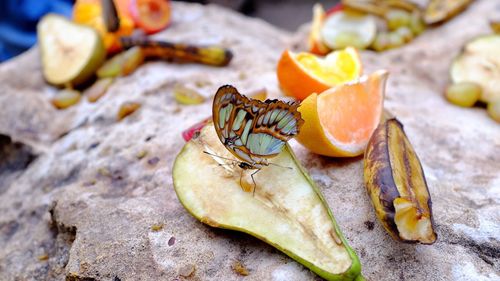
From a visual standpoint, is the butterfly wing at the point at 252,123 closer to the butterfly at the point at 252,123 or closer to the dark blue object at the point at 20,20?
the butterfly at the point at 252,123

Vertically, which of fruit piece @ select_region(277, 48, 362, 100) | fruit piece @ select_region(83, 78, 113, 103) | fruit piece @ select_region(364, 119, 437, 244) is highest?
fruit piece @ select_region(364, 119, 437, 244)

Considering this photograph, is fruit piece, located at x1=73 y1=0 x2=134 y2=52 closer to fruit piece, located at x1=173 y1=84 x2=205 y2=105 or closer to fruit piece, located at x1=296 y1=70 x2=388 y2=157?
fruit piece, located at x1=173 y1=84 x2=205 y2=105

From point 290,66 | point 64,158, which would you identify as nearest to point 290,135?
point 290,66

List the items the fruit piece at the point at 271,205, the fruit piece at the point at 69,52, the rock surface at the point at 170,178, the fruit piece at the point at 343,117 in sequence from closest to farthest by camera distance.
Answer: the fruit piece at the point at 271,205
the rock surface at the point at 170,178
the fruit piece at the point at 343,117
the fruit piece at the point at 69,52

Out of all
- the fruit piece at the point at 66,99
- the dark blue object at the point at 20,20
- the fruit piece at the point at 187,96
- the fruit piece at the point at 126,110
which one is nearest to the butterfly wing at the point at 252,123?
the fruit piece at the point at 187,96

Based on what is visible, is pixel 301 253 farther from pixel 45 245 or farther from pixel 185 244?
pixel 45 245

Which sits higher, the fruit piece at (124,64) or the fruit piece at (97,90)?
the fruit piece at (124,64)

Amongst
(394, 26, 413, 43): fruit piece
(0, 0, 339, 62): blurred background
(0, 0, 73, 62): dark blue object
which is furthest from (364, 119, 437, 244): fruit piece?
(0, 0, 73, 62): dark blue object
